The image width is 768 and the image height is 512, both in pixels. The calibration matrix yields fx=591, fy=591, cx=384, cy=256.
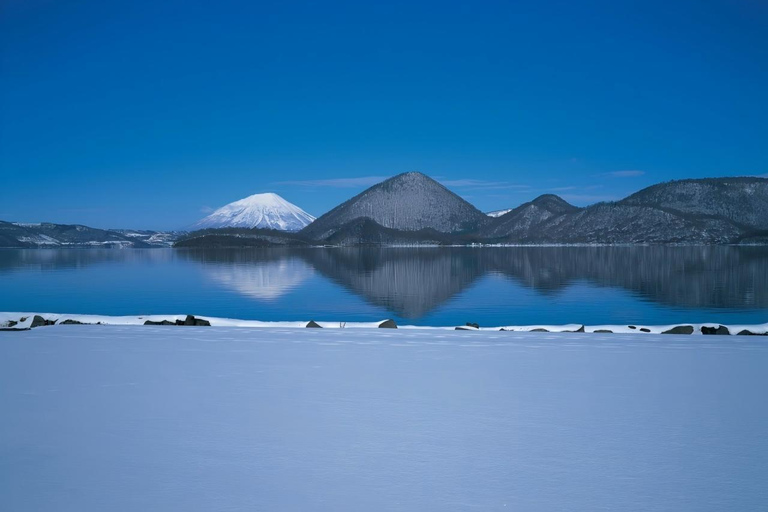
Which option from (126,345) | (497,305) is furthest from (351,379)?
(497,305)

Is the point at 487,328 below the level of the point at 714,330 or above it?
below

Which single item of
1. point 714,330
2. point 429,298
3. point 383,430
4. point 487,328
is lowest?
point 429,298

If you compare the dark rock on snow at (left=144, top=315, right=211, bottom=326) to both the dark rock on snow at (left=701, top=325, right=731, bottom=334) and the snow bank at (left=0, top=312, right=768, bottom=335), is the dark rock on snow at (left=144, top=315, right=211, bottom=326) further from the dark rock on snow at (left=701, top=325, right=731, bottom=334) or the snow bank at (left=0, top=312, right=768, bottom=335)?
the dark rock on snow at (left=701, top=325, right=731, bottom=334)

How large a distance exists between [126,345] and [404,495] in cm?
844

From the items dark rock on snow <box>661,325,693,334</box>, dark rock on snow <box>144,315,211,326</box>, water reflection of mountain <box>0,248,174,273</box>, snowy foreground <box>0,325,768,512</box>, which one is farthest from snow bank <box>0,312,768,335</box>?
water reflection of mountain <box>0,248,174,273</box>

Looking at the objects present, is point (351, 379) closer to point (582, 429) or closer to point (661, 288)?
point (582, 429)

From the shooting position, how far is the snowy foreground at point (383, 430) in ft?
13.5

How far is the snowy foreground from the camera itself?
4.13m

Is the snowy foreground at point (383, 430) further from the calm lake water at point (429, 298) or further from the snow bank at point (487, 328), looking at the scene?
the calm lake water at point (429, 298)

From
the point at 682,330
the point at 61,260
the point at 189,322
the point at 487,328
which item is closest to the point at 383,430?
the point at 487,328

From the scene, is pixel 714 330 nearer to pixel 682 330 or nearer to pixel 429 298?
pixel 682 330

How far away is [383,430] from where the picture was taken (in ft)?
18.1

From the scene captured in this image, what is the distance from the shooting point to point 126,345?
432 inches

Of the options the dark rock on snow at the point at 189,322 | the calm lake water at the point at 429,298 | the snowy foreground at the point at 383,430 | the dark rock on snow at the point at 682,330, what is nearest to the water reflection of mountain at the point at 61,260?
the calm lake water at the point at 429,298
